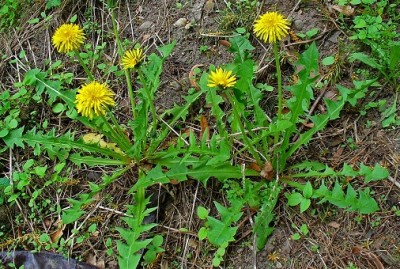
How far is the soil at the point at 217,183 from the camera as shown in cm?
252

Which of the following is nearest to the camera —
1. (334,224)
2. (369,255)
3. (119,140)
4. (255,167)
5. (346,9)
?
(369,255)

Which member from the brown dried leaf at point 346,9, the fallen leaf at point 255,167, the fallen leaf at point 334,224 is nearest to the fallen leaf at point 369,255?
the fallen leaf at point 334,224

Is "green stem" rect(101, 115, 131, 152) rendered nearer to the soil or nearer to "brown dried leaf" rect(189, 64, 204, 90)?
the soil

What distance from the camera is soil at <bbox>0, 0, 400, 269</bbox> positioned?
2516 mm

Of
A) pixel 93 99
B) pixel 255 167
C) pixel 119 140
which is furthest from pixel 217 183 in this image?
pixel 93 99

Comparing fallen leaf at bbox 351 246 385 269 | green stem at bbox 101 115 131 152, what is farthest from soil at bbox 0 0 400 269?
green stem at bbox 101 115 131 152

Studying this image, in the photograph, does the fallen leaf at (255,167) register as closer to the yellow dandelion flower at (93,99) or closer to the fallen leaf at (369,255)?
the fallen leaf at (369,255)

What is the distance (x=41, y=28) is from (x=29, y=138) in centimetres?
98

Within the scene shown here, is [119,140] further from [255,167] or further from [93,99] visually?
[255,167]

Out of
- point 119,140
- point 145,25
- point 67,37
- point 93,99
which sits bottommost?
point 119,140

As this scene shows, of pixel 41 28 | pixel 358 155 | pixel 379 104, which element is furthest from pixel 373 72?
pixel 41 28

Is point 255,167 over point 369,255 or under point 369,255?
over

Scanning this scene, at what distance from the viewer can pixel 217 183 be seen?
2787 millimetres

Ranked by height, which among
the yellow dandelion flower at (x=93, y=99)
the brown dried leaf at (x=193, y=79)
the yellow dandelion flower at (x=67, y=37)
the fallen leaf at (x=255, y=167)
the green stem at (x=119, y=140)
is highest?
the yellow dandelion flower at (x=67, y=37)
